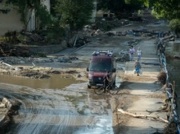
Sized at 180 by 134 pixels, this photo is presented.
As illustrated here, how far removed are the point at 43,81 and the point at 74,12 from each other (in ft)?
82.1

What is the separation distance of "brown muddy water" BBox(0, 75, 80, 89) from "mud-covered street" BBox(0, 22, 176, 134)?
0.07m

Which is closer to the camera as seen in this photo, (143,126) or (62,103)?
(143,126)

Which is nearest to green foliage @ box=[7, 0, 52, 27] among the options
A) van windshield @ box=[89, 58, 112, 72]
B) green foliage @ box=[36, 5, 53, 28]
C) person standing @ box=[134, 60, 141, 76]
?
green foliage @ box=[36, 5, 53, 28]

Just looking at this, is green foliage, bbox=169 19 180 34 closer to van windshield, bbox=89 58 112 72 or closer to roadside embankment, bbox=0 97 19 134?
van windshield, bbox=89 58 112 72

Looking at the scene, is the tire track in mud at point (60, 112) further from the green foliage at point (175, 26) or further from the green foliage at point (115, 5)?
the green foliage at point (115, 5)

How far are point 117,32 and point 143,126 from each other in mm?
60217

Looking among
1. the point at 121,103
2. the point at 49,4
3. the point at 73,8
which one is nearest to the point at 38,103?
the point at 121,103

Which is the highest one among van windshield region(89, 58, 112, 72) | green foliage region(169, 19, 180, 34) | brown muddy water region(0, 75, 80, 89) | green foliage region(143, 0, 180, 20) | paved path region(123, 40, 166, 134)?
green foliage region(143, 0, 180, 20)

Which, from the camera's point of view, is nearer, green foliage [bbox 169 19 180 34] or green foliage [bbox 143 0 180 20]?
green foliage [bbox 143 0 180 20]

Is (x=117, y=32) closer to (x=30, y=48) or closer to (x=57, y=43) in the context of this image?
(x=57, y=43)

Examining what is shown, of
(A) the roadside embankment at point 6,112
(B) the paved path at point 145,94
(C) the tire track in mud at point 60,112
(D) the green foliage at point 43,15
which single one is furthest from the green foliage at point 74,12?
(A) the roadside embankment at point 6,112

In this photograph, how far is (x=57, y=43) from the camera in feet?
185

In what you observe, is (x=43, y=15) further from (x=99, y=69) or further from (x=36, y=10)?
(x=99, y=69)

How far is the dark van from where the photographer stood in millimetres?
32281
